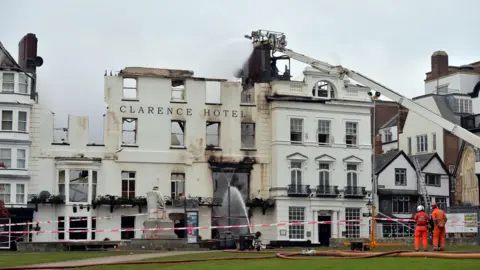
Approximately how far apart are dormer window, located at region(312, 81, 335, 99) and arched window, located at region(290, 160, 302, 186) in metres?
5.59

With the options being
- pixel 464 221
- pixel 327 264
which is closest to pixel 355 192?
pixel 464 221

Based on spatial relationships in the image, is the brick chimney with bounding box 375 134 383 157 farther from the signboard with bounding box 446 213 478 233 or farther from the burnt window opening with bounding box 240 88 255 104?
the signboard with bounding box 446 213 478 233

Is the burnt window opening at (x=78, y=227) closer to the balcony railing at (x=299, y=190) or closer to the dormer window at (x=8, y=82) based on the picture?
the dormer window at (x=8, y=82)

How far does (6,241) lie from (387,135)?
4448 centimetres

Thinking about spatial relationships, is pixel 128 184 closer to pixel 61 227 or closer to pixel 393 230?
pixel 61 227

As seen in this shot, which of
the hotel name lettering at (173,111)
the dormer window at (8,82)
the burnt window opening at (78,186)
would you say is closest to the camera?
the dormer window at (8,82)

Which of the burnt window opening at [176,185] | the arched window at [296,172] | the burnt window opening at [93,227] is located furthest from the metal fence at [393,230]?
the burnt window opening at [93,227]

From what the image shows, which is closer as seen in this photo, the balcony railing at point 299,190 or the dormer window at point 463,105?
the balcony railing at point 299,190

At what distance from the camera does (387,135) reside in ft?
302

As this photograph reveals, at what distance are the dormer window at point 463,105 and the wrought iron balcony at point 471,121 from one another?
106 inches

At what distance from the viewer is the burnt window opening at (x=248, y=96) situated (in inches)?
2731

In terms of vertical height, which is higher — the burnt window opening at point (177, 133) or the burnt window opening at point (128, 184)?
the burnt window opening at point (177, 133)

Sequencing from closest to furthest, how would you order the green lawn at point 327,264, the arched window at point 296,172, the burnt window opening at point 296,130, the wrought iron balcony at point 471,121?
the green lawn at point 327,264 < the arched window at point 296,172 < the burnt window opening at point 296,130 < the wrought iron balcony at point 471,121

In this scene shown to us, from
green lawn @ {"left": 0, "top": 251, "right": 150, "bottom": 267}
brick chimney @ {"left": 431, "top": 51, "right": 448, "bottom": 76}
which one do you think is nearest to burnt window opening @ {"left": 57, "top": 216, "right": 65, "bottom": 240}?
green lawn @ {"left": 0, "top": 251, "right": 150, "bottom": 267}
